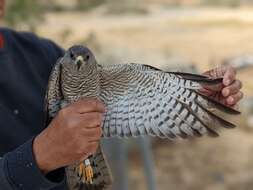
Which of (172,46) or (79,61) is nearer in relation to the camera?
(79,61)

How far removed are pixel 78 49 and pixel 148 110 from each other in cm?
57

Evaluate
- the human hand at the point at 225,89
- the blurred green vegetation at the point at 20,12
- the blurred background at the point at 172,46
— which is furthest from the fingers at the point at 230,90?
the blurred green vegetation at the point at 20,12

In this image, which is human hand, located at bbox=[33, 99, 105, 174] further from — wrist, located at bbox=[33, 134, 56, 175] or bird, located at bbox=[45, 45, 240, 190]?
bird, located at bbox=[45, 45, 240, 190]

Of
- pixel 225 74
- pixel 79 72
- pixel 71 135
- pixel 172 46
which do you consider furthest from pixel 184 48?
pixel 71 135

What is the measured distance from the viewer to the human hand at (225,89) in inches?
125

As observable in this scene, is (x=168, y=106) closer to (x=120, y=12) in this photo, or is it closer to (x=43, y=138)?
(x=43, y=138)

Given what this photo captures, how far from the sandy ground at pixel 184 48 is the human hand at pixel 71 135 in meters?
5.72

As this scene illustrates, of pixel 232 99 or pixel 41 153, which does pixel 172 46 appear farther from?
pixel 41 153

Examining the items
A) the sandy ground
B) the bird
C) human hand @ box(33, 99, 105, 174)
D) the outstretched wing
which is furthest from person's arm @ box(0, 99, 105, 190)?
the sandy ground

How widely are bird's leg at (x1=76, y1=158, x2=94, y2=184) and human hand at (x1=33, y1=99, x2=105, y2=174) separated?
49 cm

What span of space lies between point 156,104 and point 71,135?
2.68 feet

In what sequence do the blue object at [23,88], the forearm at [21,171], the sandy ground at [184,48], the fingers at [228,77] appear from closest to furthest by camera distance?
the forearm at [21,171]
the fingers at [228,77]
the blue object at [23,88]
the sandy ground at [184,48]

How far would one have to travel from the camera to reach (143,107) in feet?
11.1

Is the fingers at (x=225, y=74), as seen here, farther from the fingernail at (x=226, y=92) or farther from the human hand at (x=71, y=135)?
the human hand at (x=71, y=135)
